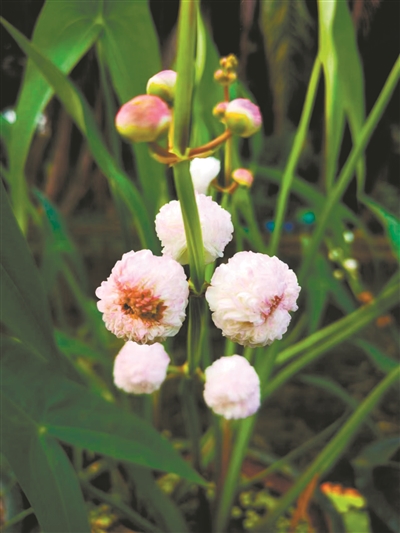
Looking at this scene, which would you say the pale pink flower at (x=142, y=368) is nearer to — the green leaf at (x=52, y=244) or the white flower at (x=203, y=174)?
the white flower at (x=203, y=174)

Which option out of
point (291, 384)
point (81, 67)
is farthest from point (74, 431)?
point (291, 384)

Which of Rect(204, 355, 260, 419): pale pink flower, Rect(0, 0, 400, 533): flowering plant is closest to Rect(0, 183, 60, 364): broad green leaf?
Rect(0, 0, 400, 533): flowering plant

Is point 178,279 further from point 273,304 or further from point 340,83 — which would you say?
point 340,83

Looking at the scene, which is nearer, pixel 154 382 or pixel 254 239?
pixel 154 382

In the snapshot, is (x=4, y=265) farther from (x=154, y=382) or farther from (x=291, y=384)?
(x=291, y=384)

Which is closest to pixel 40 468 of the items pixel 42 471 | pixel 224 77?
pixel 42 471

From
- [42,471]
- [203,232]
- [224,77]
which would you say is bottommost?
[42,471]

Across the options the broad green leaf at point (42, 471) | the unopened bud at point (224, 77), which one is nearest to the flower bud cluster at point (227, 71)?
the unopened bud at point (224, 77)
